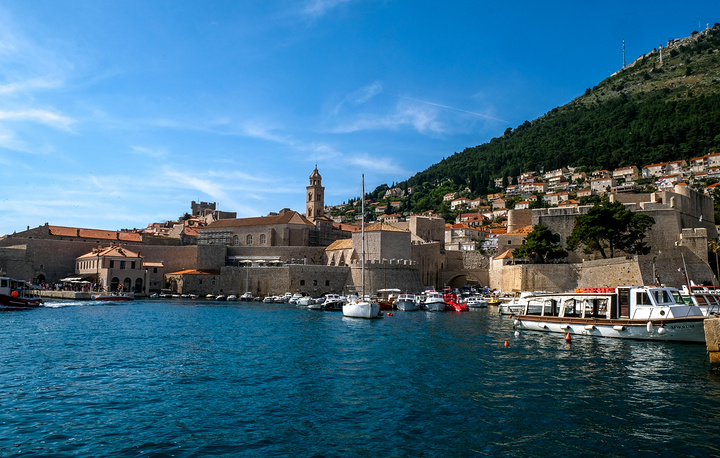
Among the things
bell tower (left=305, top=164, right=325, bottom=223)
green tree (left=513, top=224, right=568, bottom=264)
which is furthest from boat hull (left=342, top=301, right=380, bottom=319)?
bell tower (left=305, top=164, right=325, bottom=223)

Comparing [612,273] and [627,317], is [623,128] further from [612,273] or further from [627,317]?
[627,317]

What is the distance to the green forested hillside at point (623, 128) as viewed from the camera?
8169 centimetres

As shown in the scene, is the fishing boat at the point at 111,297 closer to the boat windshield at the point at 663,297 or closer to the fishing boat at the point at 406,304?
the fishing boat at the point at 406,304

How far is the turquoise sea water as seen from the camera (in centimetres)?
705

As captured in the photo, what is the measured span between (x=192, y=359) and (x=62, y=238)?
45.7 m

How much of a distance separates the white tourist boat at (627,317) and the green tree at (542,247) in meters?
17.0

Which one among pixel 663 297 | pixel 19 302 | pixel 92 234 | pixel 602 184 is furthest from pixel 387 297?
pixel 602 184

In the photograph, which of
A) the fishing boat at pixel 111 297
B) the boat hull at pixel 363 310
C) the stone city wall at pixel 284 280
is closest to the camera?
the boat hull at pixel 363 310

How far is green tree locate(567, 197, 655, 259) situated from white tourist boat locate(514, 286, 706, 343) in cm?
1460

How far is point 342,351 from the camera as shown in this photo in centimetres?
1555

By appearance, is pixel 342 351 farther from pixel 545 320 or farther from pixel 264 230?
pixel 264 230

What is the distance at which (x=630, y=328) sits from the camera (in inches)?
674

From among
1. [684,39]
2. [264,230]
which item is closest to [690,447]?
[264,230]

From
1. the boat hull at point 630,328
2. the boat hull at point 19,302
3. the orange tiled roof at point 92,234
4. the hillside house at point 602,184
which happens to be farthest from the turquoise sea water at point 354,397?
the hillside house at point 602,184
